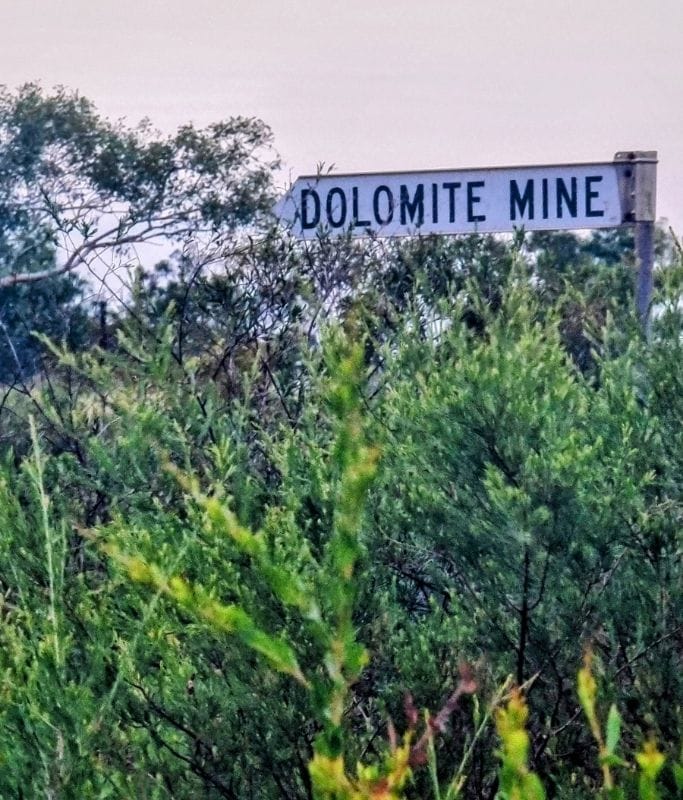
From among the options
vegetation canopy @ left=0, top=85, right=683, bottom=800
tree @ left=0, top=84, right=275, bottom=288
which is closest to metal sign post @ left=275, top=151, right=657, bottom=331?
vegetation canopy @ left=0, top=85, right=683, bottom=800

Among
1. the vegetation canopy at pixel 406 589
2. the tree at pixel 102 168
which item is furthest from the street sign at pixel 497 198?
the tree at pixel 102 168

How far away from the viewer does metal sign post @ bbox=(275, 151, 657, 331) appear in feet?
15.8

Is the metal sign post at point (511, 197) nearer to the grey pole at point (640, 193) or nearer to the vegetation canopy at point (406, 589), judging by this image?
the grey pole at point (640, 193)

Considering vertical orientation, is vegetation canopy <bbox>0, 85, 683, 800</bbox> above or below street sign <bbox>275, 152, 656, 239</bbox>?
below

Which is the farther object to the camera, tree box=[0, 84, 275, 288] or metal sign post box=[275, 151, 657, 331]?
tree box=[0, 84, 275, 288]

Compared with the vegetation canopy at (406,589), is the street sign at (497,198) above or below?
above

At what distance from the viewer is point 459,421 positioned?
3078mm

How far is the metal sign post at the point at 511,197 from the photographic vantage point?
4824 mm

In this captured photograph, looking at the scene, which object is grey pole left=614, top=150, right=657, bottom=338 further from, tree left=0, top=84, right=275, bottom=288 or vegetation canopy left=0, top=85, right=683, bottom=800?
tree left=0, top=84, right=275, bottom=288

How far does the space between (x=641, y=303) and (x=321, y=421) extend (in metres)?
1.11

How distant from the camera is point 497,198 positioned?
192 inches

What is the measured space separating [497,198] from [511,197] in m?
0.05

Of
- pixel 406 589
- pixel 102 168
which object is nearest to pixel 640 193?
pixel 406 589

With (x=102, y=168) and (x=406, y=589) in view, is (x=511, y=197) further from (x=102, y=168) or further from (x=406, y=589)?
(x=102, y=168)
